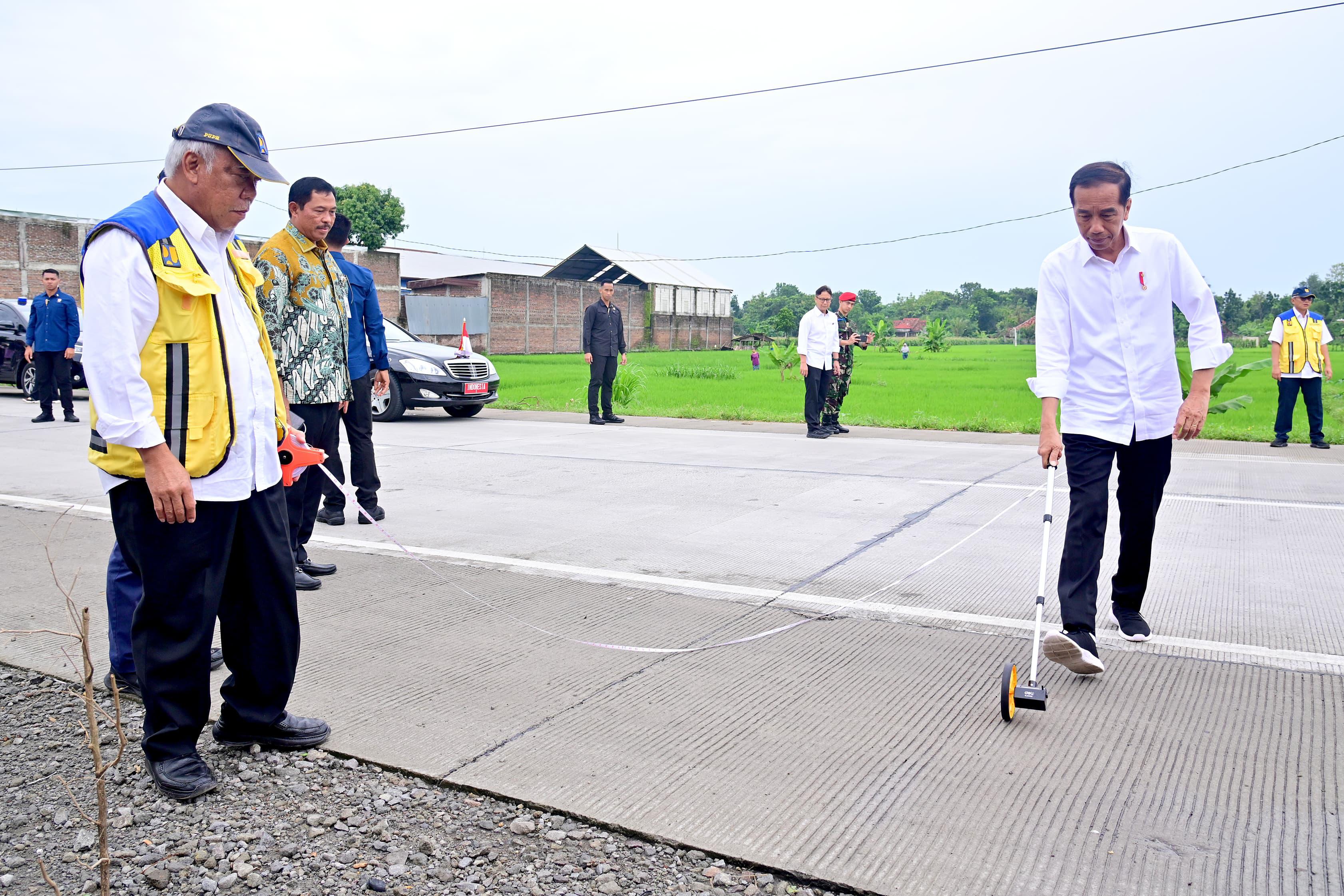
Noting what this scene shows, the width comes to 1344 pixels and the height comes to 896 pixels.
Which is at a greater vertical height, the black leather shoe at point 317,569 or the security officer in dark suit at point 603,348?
the security officer in dark suit at point 603,348

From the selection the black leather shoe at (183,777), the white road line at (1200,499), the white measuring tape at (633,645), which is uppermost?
the white road line at (1200,499)

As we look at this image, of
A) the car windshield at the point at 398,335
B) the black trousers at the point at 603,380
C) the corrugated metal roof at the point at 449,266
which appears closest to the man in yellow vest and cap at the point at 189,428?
the black trousers at the point at 603,380

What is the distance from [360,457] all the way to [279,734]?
3.76 metres

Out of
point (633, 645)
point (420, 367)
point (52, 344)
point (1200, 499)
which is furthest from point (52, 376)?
point (1200, 499)

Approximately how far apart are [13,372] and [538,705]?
19576 mm

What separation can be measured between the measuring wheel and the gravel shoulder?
48.0 inches

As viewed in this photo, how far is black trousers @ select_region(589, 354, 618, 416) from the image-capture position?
584 inches

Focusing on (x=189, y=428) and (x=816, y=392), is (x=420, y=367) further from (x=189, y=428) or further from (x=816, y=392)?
(x=189, y=428)

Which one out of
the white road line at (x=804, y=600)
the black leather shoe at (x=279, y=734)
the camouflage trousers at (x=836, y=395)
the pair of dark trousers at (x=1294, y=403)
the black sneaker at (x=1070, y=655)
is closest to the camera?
the black leather shoe at (x=279, y=734)

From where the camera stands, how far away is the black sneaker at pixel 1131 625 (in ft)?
14.0

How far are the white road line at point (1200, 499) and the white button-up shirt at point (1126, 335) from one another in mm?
3450

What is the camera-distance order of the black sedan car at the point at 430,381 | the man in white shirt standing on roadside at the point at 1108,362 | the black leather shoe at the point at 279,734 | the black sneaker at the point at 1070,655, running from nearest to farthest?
the black leather shoe at the point at 279,734, the black sneaker at the point at 1070,655, the man in white shirt standing on roadside at the point at 1108,362, the black sedan car at the point at 430,381

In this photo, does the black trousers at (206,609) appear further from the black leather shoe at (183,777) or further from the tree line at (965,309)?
the tree line at (965,309)

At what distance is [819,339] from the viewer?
1298 cm
